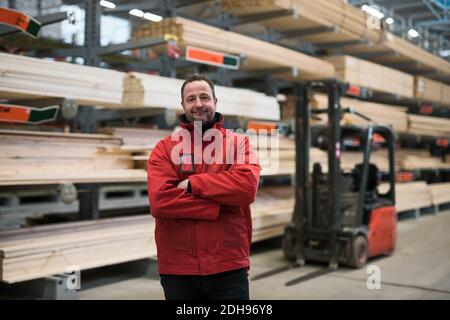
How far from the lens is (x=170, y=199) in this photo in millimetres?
2842

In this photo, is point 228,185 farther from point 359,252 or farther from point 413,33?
point 413,33

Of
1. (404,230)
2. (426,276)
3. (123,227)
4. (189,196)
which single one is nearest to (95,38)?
(123,227)

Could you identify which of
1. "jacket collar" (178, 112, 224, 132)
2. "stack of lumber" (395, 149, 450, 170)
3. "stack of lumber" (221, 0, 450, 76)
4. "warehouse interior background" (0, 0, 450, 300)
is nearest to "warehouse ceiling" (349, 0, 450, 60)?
"stack of lumber" (221, 0, 450, 76)

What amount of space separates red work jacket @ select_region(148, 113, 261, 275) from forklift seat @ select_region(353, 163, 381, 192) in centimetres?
508

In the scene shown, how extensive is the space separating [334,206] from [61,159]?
352 cm

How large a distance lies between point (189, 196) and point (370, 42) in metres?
8.49

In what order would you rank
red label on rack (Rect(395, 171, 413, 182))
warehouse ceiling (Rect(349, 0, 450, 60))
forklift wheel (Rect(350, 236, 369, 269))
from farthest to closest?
red label on rack (Rect(395, 171, 413, 182)), warehouse ceiling (Rect(349, 0, 450, 60)), forklift wheel (Rect(350, 236, 369, 269))

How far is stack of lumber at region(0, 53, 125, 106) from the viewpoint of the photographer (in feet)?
16.5

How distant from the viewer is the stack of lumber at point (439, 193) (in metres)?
13.3

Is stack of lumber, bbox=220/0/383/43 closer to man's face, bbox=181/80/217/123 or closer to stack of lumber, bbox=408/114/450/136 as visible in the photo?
stack of lumber, bbox=408/114/450/136

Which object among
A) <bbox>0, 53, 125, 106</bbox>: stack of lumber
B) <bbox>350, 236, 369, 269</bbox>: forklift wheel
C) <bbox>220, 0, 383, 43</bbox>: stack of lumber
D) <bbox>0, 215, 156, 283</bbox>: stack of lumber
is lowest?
<bbox>350, 236, 369, 269</bbox>: forklift wheel

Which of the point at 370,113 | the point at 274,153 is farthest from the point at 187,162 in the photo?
the point at 370,113
